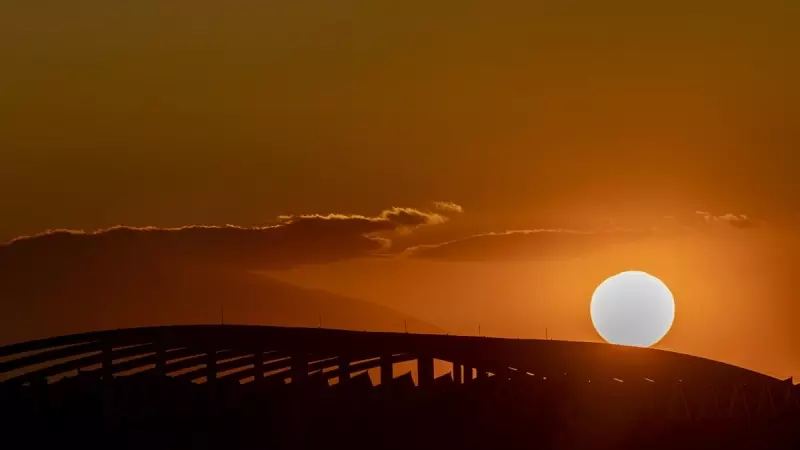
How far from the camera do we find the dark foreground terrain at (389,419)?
2484 centimetres

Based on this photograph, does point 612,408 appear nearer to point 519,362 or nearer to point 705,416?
point 705,416

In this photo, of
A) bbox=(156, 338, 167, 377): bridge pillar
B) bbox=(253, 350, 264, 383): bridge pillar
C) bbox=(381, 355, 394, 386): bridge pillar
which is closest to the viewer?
bbox=(156, 338, 167, 377): bridge pillar

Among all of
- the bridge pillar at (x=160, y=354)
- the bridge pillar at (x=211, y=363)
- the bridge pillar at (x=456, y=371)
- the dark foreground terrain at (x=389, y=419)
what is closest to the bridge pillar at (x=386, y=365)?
the bridge pillar at (x=456, y=371)

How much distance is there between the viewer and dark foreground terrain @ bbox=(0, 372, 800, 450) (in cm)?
2484

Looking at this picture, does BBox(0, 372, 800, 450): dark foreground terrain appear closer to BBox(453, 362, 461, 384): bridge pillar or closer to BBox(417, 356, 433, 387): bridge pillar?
BBox(417, 356, 433, 387): bridge pillar

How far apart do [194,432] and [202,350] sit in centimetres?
2820

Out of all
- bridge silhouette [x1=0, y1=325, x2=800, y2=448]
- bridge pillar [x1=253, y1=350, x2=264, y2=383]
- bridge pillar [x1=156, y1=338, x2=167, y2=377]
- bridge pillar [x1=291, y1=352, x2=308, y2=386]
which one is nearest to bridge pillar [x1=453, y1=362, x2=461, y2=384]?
bridge pillar [x1=291, y1=352, x2=308, y2=386]

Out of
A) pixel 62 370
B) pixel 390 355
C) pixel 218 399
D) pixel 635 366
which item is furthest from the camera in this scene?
pixel 635 366

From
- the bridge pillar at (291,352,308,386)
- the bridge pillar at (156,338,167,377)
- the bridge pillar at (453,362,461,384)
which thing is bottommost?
the bridge pillar at (453,362,461,384)

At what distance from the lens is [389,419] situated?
25.3 metres

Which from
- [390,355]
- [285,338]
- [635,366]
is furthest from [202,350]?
[635,366]

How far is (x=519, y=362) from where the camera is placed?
50.9 metres

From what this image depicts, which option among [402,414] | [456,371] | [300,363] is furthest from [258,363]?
[402,414]

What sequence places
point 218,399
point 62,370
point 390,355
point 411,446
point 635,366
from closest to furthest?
point 411,446
point 218,399
point 62,370
point 390,355
point 635,366
